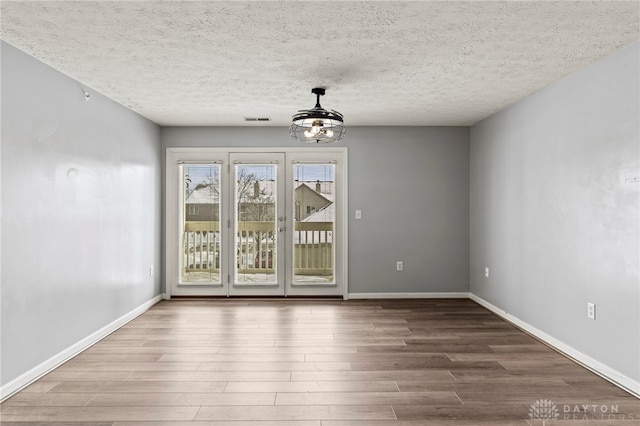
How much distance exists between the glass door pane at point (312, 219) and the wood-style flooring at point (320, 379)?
1324mm

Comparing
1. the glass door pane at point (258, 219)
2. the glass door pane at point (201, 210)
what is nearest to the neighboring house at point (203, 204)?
the glass door pane at point (201, 210)

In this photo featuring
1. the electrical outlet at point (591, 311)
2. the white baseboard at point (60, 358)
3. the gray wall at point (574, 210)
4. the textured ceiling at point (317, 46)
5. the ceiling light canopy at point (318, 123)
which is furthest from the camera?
the ceiling light canopy at point (318, 123)

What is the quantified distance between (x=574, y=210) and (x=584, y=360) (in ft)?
3.88

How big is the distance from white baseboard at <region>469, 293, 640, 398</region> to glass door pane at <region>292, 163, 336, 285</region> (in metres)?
2.35

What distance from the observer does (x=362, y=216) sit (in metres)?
5.64

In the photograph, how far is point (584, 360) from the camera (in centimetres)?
325

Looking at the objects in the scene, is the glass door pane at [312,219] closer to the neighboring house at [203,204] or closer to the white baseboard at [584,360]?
the neighboring house at [203,204]

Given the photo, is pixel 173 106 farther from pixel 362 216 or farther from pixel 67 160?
pixel 362 216

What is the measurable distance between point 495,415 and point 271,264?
371 cm

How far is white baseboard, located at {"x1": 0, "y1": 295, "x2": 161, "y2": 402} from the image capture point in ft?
9.03

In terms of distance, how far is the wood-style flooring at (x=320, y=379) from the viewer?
2457mm

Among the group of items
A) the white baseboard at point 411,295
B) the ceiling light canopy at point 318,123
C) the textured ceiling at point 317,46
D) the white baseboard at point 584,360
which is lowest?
the white baseboard at point 584,360

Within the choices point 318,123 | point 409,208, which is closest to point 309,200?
point 409,208

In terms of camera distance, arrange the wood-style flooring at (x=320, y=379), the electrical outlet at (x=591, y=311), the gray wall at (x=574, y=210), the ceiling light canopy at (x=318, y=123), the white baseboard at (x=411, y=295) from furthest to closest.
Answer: the white baseboard at (x=411, y=295), the ceiling light canopy at (x=318, y=123), the electrical outlet at (x=591, y=311), the gray wall at (x=574, y=210), the wood-style flooring at (x=320, y=379)
